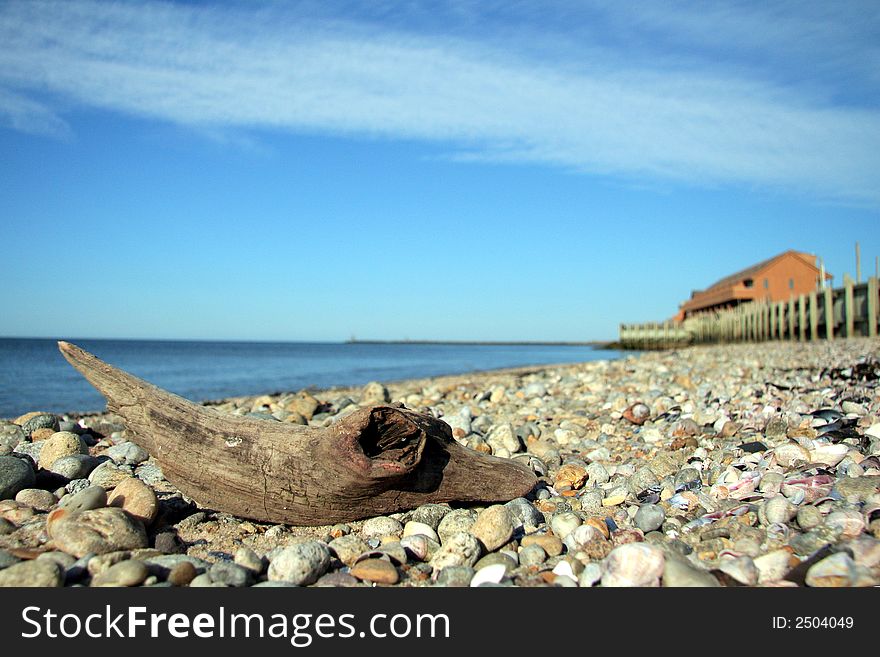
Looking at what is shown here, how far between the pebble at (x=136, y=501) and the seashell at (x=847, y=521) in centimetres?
371

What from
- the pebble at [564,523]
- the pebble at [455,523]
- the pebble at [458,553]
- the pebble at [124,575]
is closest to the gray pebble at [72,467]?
the pebble at [124,575]

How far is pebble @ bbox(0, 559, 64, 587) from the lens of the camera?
8.80ft

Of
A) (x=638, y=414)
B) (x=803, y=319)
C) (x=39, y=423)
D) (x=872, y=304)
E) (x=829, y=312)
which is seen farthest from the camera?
(x=803, y=319)

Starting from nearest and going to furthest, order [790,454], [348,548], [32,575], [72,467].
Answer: [32,575], [348,548], [790,454], [72,467]

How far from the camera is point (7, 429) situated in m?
5.90

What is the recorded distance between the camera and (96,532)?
3084 millimetres

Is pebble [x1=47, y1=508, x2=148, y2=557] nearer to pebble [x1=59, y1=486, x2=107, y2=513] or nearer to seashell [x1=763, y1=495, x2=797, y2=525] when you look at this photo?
pebble [x1=59, y1=486, x2=107, y2=513]

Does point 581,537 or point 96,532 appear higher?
point 96,532

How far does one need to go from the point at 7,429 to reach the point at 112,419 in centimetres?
245

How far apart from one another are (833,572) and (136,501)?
142 inches

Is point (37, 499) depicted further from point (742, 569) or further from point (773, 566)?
point (773, 566)

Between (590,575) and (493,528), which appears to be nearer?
(590,575)

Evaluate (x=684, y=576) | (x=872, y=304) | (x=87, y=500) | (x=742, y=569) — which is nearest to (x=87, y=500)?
(x=87, y=500)

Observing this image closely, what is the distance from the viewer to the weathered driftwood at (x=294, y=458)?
3512mm
